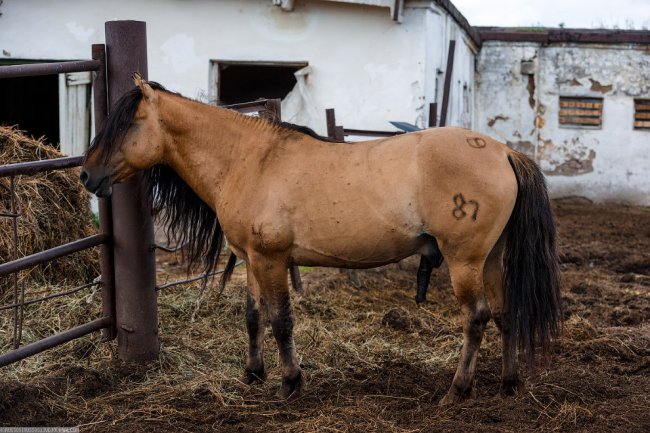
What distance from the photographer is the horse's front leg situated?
4.36 meters

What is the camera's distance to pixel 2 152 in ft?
20.1

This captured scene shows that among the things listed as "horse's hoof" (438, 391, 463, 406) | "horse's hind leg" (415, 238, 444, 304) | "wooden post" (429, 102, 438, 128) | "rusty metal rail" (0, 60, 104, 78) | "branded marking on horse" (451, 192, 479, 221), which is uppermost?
"rusty metal rail" (0, 60, 104, 78)

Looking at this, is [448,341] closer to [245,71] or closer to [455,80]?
[455,80]

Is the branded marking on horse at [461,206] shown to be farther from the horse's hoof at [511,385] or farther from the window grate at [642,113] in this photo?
the window grate at [642,113]

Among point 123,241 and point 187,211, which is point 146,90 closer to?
point 187,211

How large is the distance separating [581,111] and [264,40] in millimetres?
7975

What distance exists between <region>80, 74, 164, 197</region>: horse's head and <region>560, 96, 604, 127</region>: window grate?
41.6 feet

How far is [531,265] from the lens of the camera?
4.25m

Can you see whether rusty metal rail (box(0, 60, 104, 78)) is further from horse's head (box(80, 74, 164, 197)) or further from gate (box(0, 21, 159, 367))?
horse's head (box(80, 74, 164, 197))

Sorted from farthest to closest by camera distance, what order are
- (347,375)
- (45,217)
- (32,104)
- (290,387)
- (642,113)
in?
(642,113)
(32,104)
(45,217)
(347,375)
(290,387)

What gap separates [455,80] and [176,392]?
31.3ft

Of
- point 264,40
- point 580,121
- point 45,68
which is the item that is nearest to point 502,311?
point 45,68

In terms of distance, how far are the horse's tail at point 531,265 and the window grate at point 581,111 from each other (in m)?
12.1

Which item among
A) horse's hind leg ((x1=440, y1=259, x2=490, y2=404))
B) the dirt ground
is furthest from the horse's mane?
horse's hind leg ((x1=440, y1=259, x2=490, y2=404))
